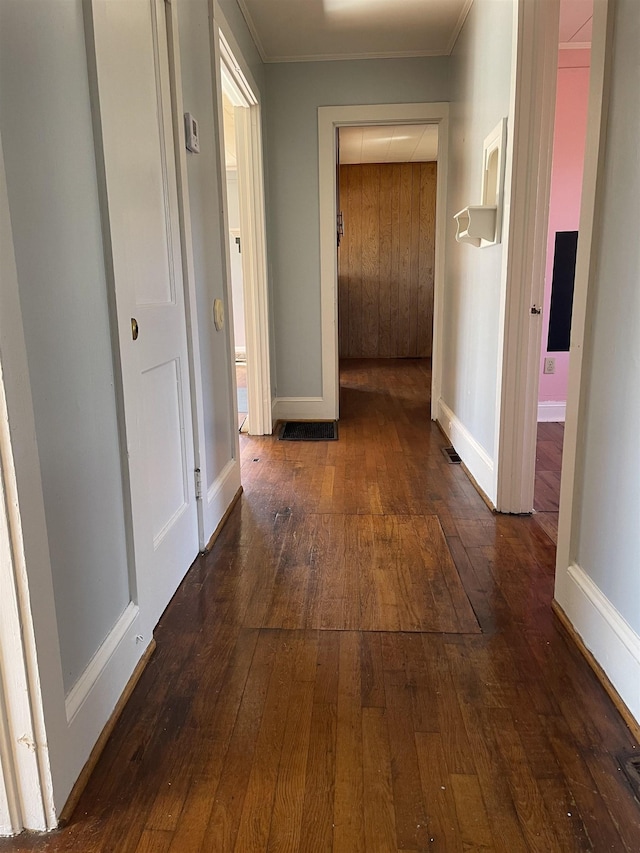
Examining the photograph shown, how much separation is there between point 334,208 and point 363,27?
1009 millimetres

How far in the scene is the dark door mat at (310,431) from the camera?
374 cm

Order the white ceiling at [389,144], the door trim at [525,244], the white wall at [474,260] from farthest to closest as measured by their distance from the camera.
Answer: the white ceiling at [389,144], the white wall at [474,260], the door trim at [525,244]

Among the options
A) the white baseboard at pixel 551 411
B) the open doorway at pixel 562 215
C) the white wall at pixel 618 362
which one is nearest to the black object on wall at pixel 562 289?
the open doorway at pixel 562 215

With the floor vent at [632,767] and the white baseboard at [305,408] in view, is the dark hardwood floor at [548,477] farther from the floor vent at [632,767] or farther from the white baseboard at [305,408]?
the white baseboard at [305,408]

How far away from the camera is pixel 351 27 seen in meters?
3.26

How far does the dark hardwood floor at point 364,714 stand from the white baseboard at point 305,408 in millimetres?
1920

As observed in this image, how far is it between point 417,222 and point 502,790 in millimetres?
6642

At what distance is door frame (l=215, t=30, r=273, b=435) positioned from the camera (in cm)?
347

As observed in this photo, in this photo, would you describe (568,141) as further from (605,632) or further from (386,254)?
(386,254)

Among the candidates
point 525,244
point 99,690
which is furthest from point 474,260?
point 99,690

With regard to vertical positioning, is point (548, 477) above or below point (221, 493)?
→ below

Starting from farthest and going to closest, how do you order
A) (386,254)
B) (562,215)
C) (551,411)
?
1. (386,254)
2. (551,411)
3. (562,215)

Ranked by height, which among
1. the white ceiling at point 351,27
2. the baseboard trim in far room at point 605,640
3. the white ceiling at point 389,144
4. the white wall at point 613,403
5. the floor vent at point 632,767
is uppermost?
the white ceiling at point 351,27

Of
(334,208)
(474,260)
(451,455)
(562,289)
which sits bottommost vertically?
(451,455)
